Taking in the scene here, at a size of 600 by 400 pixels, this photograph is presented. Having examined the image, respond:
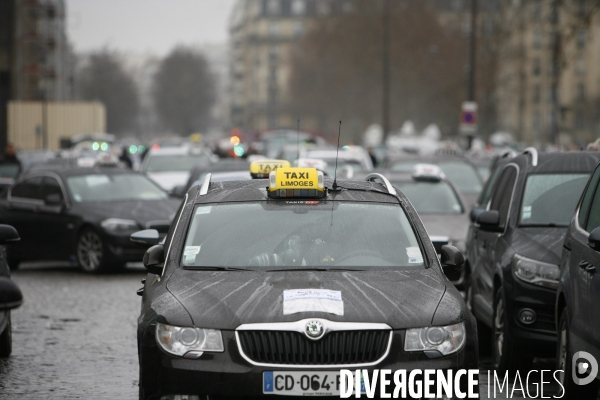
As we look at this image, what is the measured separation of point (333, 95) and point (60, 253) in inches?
3244

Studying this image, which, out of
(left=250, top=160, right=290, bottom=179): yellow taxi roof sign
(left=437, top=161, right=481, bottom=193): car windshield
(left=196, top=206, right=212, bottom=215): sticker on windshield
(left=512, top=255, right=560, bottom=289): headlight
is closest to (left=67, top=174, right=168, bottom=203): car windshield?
(left=437, top=161, right=481, bottom=193): car windshield

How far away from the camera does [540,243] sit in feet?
31.3

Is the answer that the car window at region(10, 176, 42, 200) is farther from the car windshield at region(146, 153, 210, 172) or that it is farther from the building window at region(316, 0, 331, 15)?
the building window at region(316, 0, 331, 15)

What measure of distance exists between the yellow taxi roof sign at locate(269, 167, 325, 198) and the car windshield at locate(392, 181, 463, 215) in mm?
8142

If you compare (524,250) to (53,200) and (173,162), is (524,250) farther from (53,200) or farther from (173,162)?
(173,162)

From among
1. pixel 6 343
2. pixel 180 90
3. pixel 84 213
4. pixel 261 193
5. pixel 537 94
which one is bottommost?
pixel 180 90

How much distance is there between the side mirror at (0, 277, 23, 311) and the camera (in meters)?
7.00

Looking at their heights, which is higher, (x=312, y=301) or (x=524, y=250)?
(x=312, y=301)

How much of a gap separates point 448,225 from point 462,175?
713 centimetres

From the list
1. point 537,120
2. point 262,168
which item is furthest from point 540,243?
point 537,120

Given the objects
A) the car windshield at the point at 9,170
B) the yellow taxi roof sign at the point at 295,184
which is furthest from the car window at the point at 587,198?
the car windshield at the point at 9,170

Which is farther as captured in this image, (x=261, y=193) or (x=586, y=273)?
(x=261, y=193)

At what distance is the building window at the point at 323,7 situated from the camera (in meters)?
96.1

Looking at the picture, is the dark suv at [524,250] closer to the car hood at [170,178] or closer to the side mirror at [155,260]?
the side mirror at [155,260]
